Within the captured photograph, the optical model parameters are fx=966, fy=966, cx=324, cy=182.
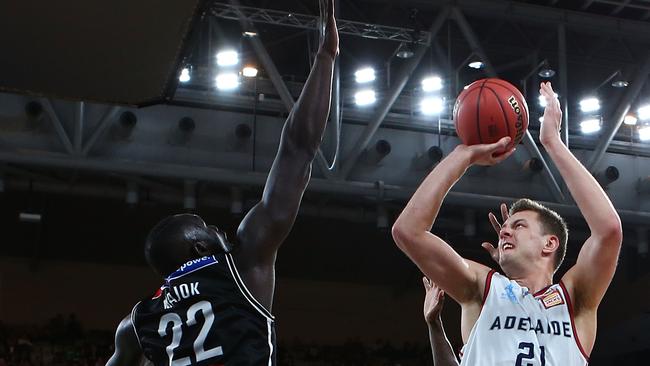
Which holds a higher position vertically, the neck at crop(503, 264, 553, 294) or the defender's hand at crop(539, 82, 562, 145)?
the defender's hand at crop(539, 82, 562, 145)

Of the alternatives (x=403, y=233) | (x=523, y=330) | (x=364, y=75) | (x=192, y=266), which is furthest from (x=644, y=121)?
(x=192, y=266)

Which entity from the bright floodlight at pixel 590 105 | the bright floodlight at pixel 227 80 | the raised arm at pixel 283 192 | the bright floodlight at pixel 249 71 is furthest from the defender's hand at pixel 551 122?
the bright floodlight at pixel 590 105

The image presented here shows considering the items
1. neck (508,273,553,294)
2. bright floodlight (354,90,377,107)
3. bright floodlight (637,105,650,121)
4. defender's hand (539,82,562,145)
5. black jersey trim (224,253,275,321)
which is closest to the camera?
black jersey trim (224,253,275,321)

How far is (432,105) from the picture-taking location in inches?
696

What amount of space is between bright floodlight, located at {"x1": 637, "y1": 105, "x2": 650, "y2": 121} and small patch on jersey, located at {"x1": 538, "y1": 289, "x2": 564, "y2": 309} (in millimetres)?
15411

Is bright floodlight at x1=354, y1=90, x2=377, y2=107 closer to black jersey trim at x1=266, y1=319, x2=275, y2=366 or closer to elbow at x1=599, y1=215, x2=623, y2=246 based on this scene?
elbow at x1=599, y1=215, x2=623, y2=246

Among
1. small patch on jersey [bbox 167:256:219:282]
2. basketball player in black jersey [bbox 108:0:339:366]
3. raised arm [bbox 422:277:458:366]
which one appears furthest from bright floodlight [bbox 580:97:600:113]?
small patch on jersey [bbox 167:256:219:282]

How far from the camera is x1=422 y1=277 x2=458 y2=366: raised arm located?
5.31 m

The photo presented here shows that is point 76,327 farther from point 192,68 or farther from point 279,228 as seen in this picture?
point 279,228

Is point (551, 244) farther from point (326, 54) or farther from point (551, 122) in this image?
point (326, 54)

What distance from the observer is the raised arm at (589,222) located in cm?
420

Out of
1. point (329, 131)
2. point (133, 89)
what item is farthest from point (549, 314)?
point (329, 131)

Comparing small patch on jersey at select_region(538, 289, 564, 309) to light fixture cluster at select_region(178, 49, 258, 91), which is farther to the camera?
light fixture cluster at select_region(178, 49, 258, 91)

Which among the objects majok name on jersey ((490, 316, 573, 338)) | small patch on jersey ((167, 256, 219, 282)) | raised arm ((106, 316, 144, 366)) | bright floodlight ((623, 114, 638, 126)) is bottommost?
raised arm ((106, 316, 144, 366))
